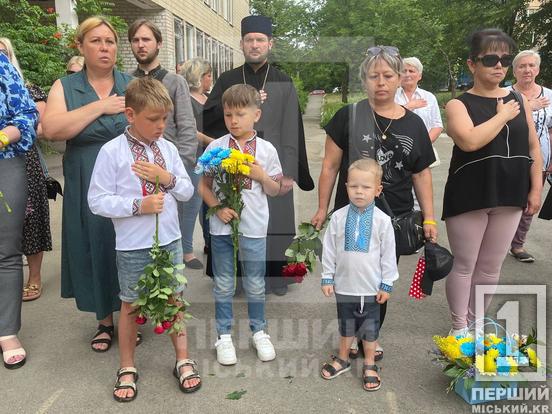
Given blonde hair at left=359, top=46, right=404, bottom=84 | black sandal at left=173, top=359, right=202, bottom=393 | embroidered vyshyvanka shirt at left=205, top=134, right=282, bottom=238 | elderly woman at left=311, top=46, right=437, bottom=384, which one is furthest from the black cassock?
black sandal at left=173, top=359, right=202, bottom=393

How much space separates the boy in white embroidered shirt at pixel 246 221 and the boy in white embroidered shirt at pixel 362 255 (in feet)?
1.59

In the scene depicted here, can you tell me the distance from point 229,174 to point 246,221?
0.33m

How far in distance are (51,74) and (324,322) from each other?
23.9 feet

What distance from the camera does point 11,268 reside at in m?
3.11

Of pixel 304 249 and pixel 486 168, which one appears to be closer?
pixel 486 168

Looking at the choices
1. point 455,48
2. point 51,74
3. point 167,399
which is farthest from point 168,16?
point 455,48

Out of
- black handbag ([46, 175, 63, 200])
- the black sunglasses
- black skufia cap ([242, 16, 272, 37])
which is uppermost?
black skufia cap ([242, 16, 272, 37])

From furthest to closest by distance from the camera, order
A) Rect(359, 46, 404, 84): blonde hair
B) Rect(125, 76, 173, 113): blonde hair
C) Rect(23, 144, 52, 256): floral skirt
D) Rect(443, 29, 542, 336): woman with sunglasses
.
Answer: Rect(23, 144, 52, 256): floral skirt, Rect(443, 29, 542, 336): woman with sunglasses, Rect(359, 46, 404, 84): blonde hair, Rect(125, 76, 173, 113): blonde hair

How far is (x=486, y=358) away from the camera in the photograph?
100 inches

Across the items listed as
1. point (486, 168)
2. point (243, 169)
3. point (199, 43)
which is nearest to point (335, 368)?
point (243, 169)

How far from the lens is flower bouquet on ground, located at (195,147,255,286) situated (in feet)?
9.04

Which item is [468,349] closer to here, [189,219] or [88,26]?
[88,26]

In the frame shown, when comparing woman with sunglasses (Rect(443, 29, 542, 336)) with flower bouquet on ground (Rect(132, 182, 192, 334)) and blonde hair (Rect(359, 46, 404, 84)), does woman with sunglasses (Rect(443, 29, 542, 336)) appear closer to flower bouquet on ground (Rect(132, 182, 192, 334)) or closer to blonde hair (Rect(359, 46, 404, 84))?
blonde hair (Rect(359, 46, 404, 84))

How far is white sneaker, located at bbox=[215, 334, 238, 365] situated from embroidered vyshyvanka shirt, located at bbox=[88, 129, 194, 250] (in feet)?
2.57
